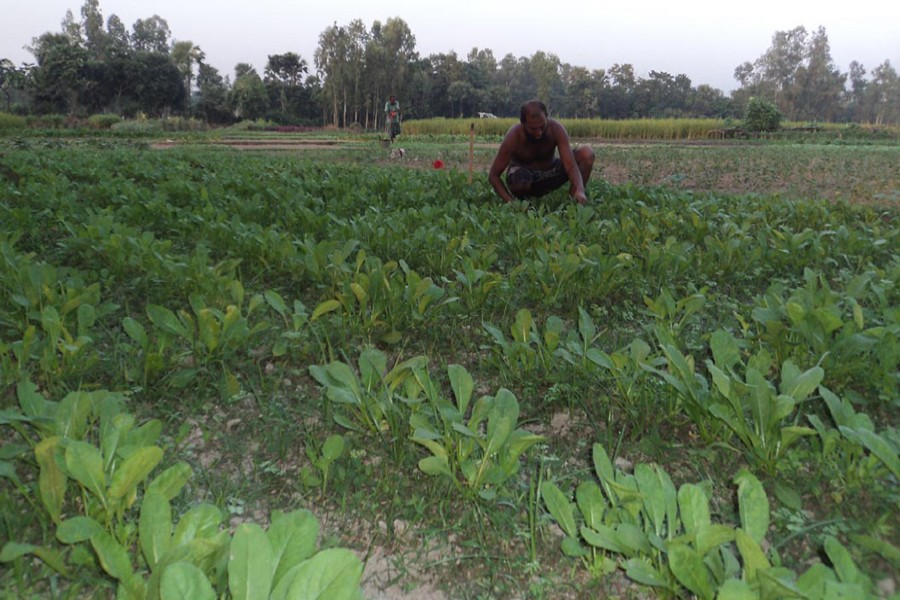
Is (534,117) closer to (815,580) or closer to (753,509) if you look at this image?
(753,509)

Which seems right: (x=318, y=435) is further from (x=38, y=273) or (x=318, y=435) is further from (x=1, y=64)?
(x=1, y=64)

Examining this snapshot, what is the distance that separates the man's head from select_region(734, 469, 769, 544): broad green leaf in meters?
4.40

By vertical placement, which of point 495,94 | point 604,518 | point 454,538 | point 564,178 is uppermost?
point 495,94

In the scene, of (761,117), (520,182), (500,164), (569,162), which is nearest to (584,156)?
(569,162)

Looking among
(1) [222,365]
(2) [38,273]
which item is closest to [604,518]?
(1) [222,365]

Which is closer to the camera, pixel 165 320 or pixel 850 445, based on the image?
pixel 850 445

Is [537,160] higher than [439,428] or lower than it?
higher

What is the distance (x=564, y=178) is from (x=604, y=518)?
4918 millimetres

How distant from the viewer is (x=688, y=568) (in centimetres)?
102

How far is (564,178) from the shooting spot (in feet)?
19.1

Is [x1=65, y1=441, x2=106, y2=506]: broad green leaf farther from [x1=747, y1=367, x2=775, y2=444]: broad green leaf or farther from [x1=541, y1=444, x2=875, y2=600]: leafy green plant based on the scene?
[x1=747, y1=367, x2=775, y2=444]: broad green leaf

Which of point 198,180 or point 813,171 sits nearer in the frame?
point 198,180

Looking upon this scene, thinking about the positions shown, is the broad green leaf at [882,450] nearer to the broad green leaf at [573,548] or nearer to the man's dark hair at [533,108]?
the broad green leaf at [573,548]

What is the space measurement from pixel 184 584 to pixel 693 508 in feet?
3.01
